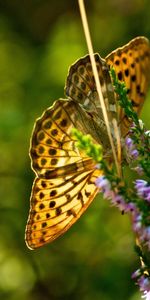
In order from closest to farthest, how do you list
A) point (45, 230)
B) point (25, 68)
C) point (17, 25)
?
1. point (45, 230)
2. point (25, 68)
3. point (17, 25)

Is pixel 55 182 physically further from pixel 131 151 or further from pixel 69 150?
pixel 131 151

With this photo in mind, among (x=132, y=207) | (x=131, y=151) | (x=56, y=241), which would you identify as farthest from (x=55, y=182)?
(x=56, y=241)

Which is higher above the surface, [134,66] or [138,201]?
[134,66]

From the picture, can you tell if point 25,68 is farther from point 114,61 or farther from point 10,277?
point 114,61

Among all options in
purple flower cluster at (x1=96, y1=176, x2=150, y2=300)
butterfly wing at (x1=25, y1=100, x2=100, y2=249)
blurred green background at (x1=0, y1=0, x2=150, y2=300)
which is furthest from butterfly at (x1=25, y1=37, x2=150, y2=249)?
blurred green background at (x1=0, y1=0, x2=150, y2=300)

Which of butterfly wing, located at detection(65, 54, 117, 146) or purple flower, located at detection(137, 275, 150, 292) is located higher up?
butterfly wing, located at detection(65, 54, 117, 146)

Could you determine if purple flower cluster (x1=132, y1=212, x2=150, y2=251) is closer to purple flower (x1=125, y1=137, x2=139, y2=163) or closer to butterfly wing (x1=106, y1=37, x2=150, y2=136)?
purple flower (x1=125, y1=137, x2=139, y2=163)

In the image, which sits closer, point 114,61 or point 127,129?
point 127,129

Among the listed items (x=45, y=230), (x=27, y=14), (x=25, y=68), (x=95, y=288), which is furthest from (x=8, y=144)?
(x=45, y=230)
